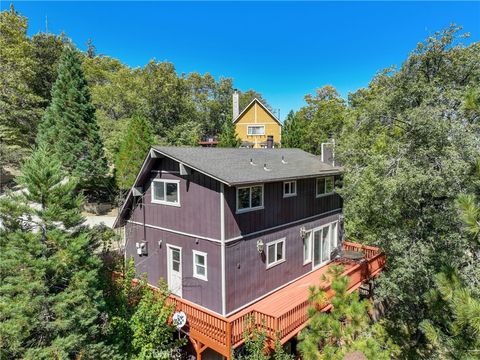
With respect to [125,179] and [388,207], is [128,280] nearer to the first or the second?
[388,207]

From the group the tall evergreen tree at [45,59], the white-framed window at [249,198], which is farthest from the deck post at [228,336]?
the tall evergreen tree at [45,59]

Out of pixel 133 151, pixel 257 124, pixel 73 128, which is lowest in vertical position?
pixel 133 151

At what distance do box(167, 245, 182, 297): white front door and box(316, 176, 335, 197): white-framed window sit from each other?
24.3 feet

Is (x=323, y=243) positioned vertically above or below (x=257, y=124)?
below

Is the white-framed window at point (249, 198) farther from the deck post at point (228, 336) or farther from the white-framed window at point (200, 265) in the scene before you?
the deck post at point (228, 336)

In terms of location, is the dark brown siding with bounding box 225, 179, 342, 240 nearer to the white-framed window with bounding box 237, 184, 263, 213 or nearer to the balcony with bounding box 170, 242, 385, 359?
the white-framed window with bounding box 237, 184, 263, 213

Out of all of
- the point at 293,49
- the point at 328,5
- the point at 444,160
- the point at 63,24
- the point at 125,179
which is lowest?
the point at 125,179

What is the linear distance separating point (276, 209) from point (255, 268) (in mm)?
2541

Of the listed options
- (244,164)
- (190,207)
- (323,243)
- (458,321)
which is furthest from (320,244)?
(458,321)

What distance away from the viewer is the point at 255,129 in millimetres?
36469

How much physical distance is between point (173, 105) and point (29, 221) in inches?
1227

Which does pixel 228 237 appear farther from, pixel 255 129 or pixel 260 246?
pixel 255 129

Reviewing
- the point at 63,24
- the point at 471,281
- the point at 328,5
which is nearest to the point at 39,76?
the point at 63,24

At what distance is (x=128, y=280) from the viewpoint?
8.99 m
